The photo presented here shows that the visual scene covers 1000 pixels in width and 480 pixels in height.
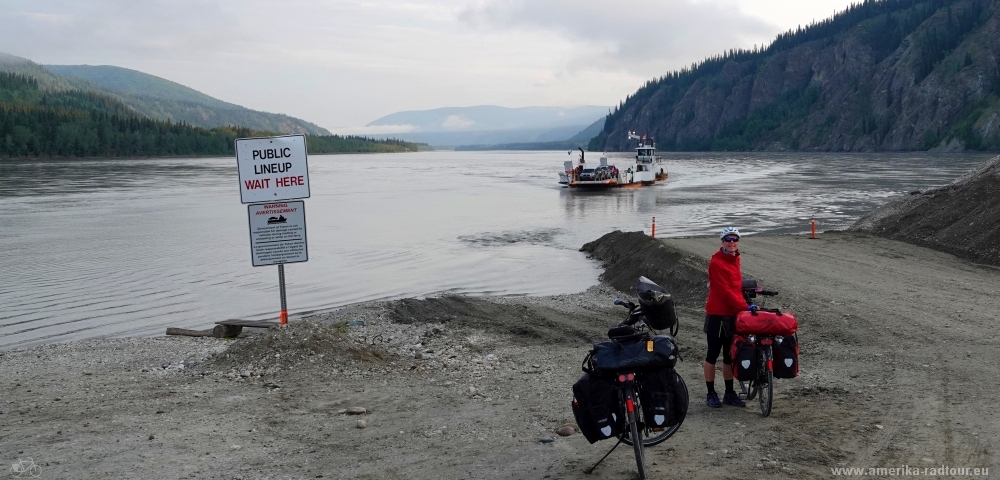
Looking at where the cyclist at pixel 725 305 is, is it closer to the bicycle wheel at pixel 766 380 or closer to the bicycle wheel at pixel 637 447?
the bicycle wheel at pixel 766 380

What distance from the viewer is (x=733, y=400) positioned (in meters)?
7.78

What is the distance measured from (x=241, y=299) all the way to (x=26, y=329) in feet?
15.5

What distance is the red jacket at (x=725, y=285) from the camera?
7.50 metres

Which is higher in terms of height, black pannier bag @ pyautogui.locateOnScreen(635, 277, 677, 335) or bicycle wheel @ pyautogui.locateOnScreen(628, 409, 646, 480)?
black pannier bag @ pyautogui.locateOnScreen(635, 277, 677, 335)

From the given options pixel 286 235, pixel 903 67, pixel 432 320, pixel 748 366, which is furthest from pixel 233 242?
pixel 903 67

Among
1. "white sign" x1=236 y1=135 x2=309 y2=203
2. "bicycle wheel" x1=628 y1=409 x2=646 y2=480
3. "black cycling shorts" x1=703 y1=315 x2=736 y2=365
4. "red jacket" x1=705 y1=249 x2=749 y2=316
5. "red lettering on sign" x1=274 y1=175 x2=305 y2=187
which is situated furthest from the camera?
"red lettering on sign" x1=274 y1=175 x2=305 y2=187

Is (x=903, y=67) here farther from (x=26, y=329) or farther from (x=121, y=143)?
(x=26, y=329)

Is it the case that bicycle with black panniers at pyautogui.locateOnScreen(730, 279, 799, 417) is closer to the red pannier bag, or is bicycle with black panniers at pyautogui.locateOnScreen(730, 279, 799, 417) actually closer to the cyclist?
the red pannier bag

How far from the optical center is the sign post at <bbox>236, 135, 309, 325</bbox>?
10.7m

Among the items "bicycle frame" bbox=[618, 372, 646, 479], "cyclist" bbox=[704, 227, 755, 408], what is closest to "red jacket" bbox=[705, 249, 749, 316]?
"cyclist" bbox=[704, 227, 755, 408]

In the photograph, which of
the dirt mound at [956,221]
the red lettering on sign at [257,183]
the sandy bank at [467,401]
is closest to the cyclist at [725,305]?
the sandy bank at [467,401]

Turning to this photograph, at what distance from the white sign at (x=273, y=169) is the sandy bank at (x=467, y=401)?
1.85m

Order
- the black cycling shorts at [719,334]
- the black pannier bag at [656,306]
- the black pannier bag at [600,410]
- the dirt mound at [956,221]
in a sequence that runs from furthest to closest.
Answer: the dirt mound at [956,221] → the black cycling shorts at [719,334] → the black pannier bag at [656,306] → the black pannier bag at [600,410]

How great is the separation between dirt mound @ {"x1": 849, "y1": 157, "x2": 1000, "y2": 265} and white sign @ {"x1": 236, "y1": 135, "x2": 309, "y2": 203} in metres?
16.6
